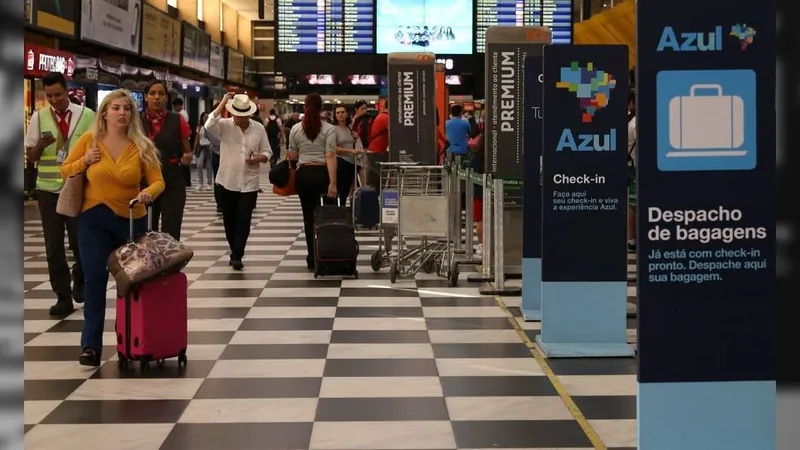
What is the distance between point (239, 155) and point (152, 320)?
13.8 ft

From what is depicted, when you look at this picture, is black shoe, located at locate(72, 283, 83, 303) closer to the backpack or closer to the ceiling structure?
the backpack

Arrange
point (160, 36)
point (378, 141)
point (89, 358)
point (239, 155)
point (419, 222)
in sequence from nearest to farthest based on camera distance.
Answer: point (89, 358) → point (419, 222) → point (239, 155) → point (378, 141) → point (160, 36)

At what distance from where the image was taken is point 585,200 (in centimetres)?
591

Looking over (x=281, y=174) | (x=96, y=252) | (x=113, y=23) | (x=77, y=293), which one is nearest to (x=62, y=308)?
(x=77, y=293)

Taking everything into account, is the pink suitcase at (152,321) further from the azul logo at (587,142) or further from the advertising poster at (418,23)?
the advertising poster at (418,23)

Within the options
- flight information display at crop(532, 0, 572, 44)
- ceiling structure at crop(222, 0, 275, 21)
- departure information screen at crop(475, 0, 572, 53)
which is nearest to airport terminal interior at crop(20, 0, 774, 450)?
departure information screen at crop(475, 0, 572, 53)

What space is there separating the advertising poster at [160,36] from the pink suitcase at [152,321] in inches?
740

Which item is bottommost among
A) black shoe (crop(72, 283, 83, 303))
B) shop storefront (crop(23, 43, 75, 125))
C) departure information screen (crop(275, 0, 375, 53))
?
black shoe (crop(72, 283, 83, 303))

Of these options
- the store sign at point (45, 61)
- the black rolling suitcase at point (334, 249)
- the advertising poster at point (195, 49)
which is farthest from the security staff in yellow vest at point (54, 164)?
the advertising poster at point (195, 49)

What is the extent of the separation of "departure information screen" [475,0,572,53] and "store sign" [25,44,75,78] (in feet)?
21.4

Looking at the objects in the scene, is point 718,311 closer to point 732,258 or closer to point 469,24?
point 732,258

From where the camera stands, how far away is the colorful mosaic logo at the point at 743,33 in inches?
119

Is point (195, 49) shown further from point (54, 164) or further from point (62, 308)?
point (62, 308)

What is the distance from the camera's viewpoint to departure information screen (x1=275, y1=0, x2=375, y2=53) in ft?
50.8
